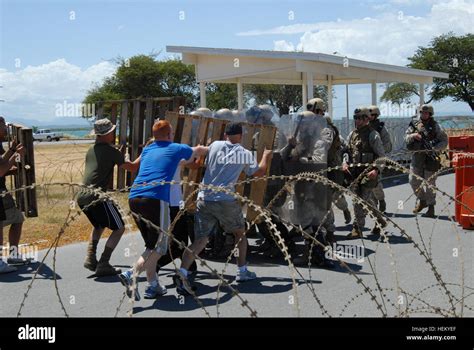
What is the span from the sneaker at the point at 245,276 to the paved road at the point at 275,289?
0.23 ft

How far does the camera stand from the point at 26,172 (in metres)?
8.19

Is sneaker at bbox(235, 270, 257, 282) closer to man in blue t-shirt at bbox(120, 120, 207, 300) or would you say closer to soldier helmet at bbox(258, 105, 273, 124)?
man in blue t-shirt at bbox(120, 120, 207, 300)

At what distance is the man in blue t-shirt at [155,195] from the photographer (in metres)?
5.82

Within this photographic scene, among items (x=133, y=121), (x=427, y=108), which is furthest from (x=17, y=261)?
(x=133, y=121)

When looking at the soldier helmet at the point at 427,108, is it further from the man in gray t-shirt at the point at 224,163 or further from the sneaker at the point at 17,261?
the sneaker at the point at 17,261

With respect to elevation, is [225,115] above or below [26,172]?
above

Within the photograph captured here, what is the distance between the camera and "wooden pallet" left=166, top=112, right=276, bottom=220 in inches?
302

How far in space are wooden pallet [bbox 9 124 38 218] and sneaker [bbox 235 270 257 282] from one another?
3.09m

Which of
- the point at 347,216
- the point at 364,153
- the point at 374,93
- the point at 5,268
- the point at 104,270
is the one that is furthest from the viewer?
the point at 374,93

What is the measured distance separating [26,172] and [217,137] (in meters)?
2.58

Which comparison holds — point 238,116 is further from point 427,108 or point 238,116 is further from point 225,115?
point 427,108

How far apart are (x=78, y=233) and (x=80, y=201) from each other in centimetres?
356
